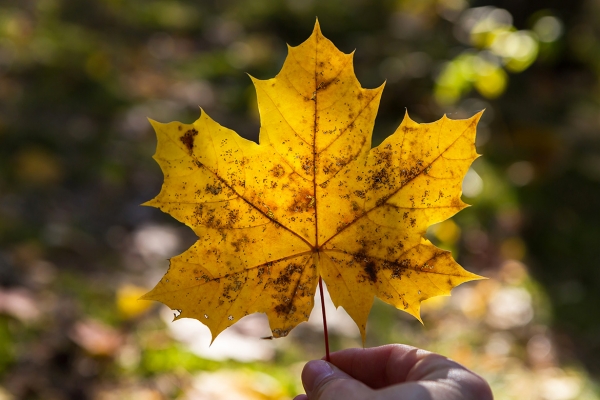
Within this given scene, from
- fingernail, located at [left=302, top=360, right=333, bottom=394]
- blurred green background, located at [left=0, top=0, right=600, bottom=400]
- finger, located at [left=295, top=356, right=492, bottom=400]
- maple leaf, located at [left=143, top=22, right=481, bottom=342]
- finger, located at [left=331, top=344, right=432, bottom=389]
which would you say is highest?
blurred green background, located at [left=0, top=0, right=600, bottom=400]

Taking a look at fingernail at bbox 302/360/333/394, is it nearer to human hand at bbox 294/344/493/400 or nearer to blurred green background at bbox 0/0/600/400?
human hand at bbox 294/344/493/400

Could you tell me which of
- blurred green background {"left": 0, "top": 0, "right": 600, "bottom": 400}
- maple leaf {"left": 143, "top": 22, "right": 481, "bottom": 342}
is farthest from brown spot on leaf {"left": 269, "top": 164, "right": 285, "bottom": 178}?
blurred green background {"left": 0, "top": 0, "right": 600, "bottom": 400}

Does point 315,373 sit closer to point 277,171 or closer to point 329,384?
point 329,384

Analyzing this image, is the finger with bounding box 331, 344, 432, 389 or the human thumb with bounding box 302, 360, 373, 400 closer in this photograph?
the human thumb with bounding box 302, 360, 373, 400

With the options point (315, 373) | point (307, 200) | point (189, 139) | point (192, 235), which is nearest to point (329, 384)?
point (315, 373)

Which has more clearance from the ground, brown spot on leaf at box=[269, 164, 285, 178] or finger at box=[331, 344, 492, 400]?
brown spot on leaf at box=[269, 164, 285, 178]

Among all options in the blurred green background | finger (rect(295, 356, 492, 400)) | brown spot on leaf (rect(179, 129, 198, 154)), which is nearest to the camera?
finger (rect(295, 356, 492, 400))

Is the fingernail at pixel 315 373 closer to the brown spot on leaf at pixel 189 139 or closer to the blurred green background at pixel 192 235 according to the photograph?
the brown spot on leaf at pixel 189 139
